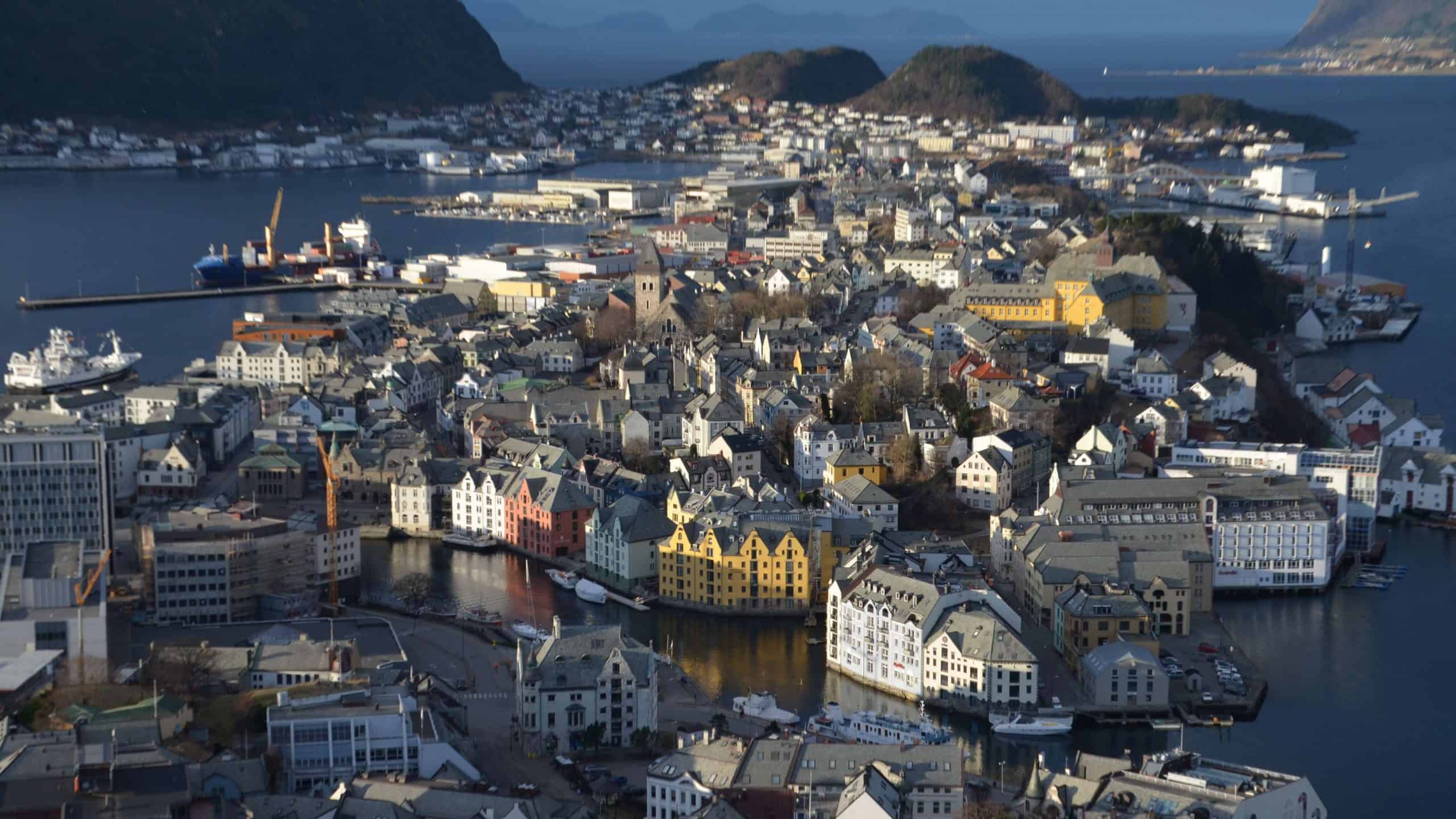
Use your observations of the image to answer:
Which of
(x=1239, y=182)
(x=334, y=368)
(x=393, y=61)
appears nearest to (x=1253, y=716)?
(x=334, y=368)

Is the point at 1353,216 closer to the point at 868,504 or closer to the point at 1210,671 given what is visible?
the point at 868,504

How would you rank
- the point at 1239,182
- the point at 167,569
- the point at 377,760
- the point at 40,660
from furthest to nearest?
the point at 1239,182 < the point at 167,569 < the point at 40,660 < the point at 377,760

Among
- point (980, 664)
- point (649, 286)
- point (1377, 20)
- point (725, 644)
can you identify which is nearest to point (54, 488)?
point (725, 644)

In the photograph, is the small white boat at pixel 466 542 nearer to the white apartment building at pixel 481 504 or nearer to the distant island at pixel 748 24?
the white apartment building at pixel 481 504

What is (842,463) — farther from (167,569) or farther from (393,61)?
(393,61)

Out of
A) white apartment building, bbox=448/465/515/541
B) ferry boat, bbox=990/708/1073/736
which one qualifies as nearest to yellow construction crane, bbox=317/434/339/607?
white apartment building, bbox=448/465/515/541

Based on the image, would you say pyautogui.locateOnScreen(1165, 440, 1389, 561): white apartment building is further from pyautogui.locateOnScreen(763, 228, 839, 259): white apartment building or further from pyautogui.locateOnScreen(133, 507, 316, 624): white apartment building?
pyautogui.locateOnScreen(763, 228, 839, 259): white apartment building
